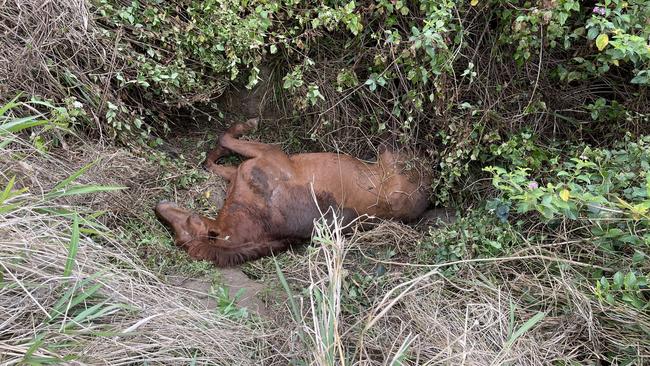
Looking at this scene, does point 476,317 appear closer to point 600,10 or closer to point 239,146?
point 600,10

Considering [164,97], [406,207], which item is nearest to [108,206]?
[164,97]

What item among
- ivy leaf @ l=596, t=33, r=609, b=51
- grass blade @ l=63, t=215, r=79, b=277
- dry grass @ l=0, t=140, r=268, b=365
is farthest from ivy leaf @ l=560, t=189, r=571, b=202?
grass blade @ l=63, t=215, r=79, b=277

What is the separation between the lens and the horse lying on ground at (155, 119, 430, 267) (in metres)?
3.80

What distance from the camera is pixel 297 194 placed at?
394 cm

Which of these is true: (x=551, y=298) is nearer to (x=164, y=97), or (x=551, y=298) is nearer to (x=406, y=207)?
(x=406, y=207)

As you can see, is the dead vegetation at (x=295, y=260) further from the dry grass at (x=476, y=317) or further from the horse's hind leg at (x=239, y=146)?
the horse's hind leg at (x=239, y=146)

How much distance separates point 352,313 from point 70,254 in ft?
4.82

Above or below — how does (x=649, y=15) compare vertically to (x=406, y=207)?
above

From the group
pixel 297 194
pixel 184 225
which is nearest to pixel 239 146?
pixel 297 194

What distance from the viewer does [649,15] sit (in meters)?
2.93

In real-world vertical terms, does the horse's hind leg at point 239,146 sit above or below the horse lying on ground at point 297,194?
above

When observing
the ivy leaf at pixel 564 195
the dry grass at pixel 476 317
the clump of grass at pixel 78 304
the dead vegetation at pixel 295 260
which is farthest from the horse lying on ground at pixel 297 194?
the ivy leaf at pixel 564 195

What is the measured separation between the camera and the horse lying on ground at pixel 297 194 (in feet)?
12.5

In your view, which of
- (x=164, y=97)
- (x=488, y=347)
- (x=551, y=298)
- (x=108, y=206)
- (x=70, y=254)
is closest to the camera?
(x=70, y=254)
